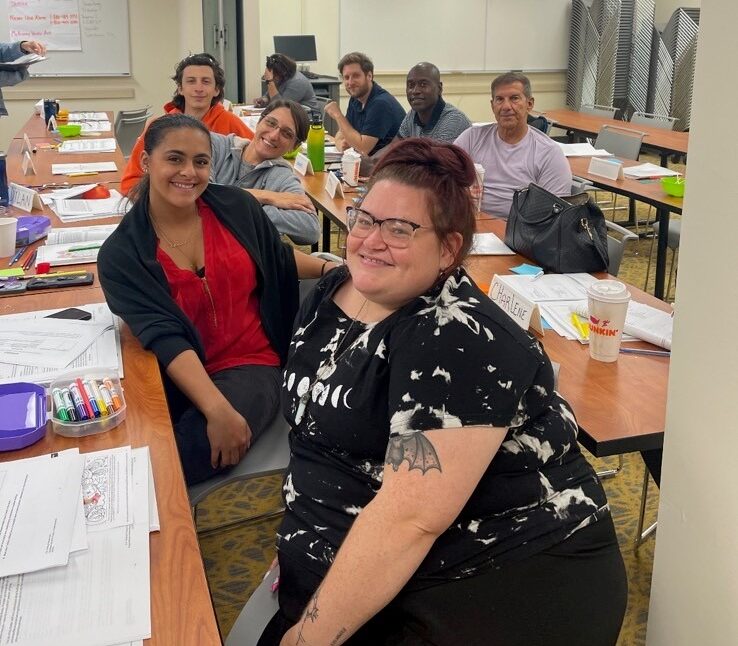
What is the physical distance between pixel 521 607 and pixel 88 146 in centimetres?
418

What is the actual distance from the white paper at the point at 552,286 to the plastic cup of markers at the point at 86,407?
3.71 ft

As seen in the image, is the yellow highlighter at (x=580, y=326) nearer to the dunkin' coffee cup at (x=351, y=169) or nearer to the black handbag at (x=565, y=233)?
the black handbag at (x=565, y=233)

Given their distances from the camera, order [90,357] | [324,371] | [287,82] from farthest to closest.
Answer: [287,82] < [90,357] < [324,371]

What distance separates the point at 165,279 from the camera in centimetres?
183

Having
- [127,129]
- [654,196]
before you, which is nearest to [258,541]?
[654,196]

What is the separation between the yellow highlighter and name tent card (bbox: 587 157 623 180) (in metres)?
→ 2.30

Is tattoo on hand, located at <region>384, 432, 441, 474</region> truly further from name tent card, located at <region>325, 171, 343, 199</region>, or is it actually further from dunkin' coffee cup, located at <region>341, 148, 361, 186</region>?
dunkin' coffee cup, located at <region>341, 148, 361, 186</region>

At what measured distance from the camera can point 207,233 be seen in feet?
6.59

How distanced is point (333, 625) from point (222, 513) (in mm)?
1466

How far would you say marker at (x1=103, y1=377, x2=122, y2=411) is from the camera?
1.42 metres

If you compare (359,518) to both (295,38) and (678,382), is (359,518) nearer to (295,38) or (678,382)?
(678,382)

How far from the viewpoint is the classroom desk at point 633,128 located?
485 cm

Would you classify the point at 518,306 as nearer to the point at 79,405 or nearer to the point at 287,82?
the point at 79,405

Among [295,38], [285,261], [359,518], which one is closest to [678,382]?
[359,518]
